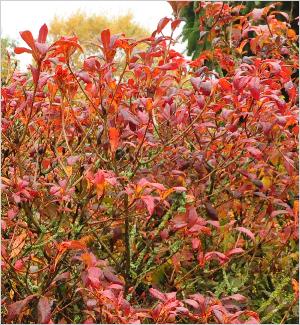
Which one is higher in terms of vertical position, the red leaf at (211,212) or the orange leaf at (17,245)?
the red leaf at (211,212)

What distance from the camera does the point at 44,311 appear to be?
5.39 ft

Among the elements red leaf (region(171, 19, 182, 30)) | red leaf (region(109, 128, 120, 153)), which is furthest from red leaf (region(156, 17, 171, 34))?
red leaf (region(109, 128, 120, 153))

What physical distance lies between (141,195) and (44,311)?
433 millimetres

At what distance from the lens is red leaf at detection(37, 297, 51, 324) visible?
5.35ft

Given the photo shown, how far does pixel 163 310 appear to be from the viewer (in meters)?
1.64

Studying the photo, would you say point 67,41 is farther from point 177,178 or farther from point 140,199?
point 177,178

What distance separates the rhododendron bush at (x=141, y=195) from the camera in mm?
1776

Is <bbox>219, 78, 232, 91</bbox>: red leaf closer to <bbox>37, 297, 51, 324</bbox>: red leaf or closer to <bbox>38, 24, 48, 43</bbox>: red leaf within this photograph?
<bbox>38, 24, 48, 43</bbox>: red leaf

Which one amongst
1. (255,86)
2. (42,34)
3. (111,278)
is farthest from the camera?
(255,86)

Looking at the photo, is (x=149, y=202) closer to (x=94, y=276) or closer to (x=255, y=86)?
(x=94, y=276)

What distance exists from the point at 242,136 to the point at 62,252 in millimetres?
862

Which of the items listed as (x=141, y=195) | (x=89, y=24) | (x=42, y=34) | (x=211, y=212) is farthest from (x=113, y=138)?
(x=89, y=24)

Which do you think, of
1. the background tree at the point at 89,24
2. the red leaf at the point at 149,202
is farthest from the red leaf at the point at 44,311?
the background tree at the point at 89,24

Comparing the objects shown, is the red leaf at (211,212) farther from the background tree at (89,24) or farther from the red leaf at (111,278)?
the background tree at (89,24)
